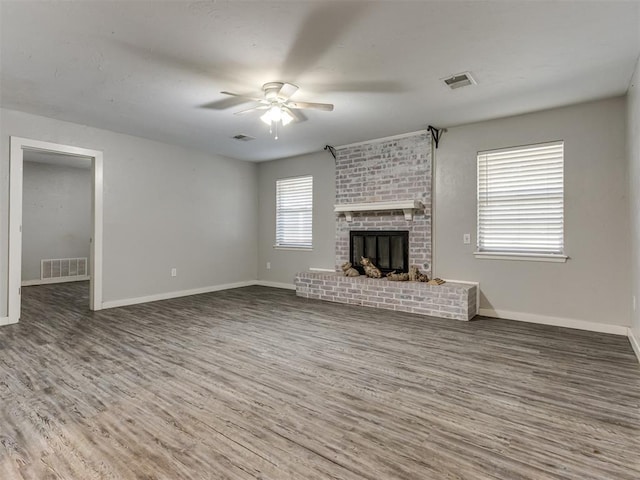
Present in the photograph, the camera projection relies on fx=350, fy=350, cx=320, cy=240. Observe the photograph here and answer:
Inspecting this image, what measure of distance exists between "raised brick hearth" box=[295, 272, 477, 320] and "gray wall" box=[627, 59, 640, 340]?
1.57m

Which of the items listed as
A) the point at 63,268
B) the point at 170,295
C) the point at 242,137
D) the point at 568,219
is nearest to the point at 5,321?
the point at 170,295

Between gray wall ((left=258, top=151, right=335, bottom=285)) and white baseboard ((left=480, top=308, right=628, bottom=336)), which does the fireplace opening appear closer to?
gray wall ((left=258, top=151, right=335, bottom=285))

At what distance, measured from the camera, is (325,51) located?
279cm

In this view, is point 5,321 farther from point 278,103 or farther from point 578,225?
point 578,225

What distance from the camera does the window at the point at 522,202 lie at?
4.18 metres

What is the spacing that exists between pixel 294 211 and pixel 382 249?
6.66 ft

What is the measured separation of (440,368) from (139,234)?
4.68m

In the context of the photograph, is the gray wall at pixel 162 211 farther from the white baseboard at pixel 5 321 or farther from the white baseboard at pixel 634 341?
the white baseboard at pixel 634 341

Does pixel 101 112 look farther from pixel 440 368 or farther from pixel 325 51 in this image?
pixel 440 368

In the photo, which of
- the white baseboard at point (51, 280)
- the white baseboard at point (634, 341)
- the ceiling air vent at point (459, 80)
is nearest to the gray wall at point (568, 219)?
the white baseboard at point (634, 341)

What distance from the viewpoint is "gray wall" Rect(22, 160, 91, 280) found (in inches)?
285

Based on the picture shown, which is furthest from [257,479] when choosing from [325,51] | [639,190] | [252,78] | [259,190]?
[259,190]

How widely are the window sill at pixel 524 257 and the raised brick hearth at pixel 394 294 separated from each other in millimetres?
432

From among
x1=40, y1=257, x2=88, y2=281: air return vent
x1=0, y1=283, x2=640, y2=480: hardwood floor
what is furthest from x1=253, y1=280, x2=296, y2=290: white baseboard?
x1=40, y1=257, x2=88, y2=281: air return vent
